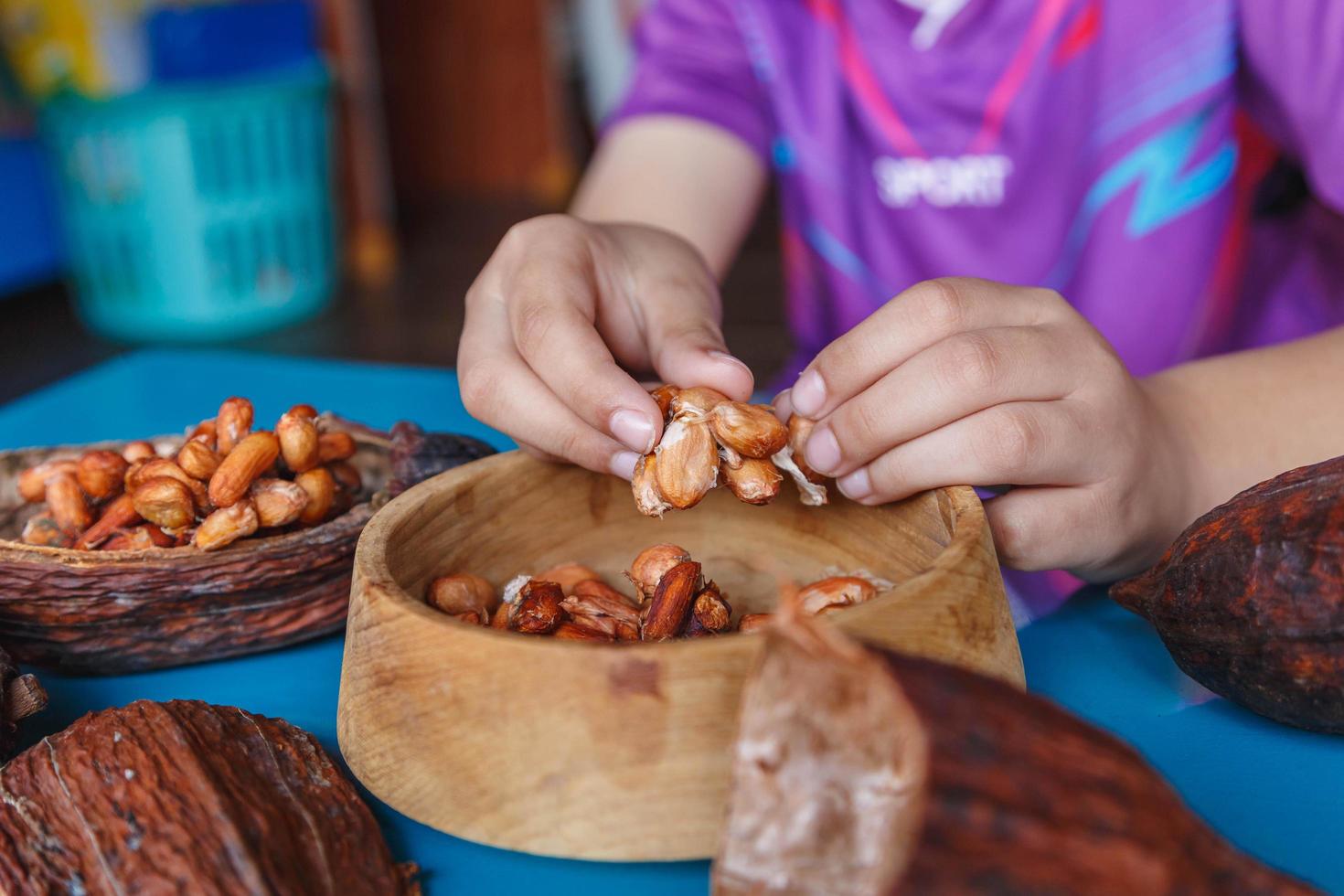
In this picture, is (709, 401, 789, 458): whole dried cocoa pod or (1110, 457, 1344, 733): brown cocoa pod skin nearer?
(1110, 457, 1344, 733): brown cocoa pod skin

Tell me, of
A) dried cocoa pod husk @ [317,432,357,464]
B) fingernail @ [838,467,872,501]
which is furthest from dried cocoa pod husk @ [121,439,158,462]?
fingernail @ [838,467,872,501]

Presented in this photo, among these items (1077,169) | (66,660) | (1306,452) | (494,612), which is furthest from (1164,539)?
(66,660)

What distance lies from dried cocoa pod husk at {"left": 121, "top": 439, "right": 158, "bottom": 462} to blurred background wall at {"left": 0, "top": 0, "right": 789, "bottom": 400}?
6.13 feet

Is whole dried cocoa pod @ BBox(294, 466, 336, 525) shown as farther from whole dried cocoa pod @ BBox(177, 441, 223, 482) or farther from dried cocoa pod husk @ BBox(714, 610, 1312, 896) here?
dried cocoa pod husk @ BBox(714, 610, 1312, 896)

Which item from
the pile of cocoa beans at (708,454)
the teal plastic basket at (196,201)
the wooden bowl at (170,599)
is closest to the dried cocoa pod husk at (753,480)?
the pile of cocoa beans at (708,454)

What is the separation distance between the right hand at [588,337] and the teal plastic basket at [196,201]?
207cm

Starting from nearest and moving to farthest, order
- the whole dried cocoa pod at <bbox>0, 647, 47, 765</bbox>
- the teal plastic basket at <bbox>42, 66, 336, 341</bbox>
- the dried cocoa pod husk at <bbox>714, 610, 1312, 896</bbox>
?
the dried cocoa pod husk at <bbox>714, 610, 1312, 896</bbox> < the whole dried cocoa pod at <bbox>0, 647, 47, 765</bbox> < the teal plastic basket at <bbox>42, 66, 336, 341</bbox>

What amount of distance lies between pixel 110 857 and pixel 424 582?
0.20 m

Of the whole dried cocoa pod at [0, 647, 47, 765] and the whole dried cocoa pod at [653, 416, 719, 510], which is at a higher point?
the whole dried cocoa pod at [653, 416, 719, 510]

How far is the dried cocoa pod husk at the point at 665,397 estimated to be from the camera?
2.20 ft

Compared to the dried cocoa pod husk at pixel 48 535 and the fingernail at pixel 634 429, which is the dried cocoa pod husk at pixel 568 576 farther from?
the dried cocoa pod husk at pixel 48 535

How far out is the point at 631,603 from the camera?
674 mm

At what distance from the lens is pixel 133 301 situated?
2.86 m

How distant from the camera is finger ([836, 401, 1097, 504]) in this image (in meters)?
0.62
